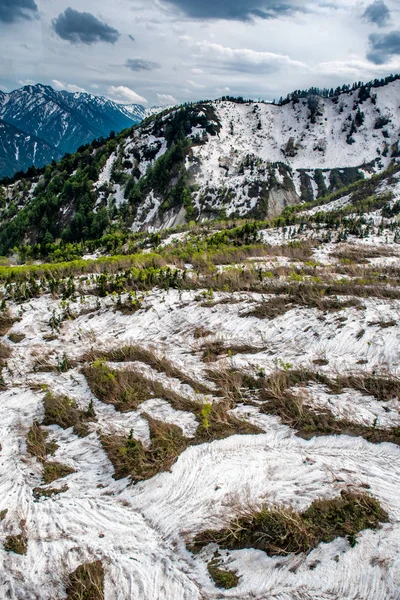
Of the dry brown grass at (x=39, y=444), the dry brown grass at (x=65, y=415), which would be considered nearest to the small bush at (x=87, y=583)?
the dry brown grass at (x=39, y=444)

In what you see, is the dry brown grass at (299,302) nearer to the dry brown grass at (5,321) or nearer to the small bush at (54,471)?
the small bush at (54,471)

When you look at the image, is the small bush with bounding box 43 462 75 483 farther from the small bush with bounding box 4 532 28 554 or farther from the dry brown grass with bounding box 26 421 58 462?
the small bush with bounding box 4 532 28 554

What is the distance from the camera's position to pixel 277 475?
505 centimetres

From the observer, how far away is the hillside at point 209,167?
8344 cm

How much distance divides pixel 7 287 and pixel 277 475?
13.1 m

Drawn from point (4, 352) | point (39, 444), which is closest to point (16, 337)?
point (4, 352)

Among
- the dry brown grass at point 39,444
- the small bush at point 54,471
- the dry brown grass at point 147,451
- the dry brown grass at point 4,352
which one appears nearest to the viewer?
the dry brown grass at point 147,451

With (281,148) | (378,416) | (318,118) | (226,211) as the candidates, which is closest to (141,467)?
(378,416)

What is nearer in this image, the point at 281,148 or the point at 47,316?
the point at 47,316

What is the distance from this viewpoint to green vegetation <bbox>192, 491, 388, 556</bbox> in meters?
3.96

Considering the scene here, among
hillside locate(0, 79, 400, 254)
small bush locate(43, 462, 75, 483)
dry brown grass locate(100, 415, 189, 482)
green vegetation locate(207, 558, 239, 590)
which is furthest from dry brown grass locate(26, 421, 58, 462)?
hillside locate(0, 79, 400, 254)

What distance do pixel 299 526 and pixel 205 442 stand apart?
2133 millimetres

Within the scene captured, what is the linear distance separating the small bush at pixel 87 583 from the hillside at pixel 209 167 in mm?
77553

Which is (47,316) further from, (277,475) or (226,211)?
(226,211)
